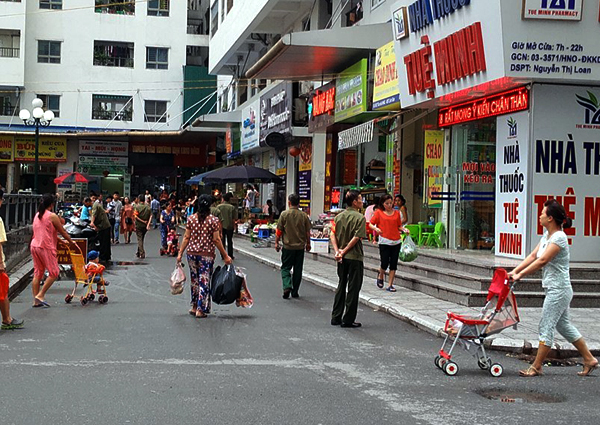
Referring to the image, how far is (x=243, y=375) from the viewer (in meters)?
8.11

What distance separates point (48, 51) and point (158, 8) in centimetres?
738

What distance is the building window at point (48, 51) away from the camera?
50.1m

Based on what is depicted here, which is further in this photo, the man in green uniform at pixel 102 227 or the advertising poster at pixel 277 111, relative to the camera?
the advertising poster at pixel 277 111

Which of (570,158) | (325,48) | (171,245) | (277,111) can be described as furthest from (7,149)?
(570,158)

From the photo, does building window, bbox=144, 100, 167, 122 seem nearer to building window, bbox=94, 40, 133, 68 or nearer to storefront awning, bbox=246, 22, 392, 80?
building window, bbox=94, 40, 133, 68

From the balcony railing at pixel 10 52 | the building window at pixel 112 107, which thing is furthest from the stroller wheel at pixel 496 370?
the balcony railing at pixel 10 52

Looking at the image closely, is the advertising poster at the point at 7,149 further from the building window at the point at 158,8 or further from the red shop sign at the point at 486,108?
the red shop sign at the point at 486,108

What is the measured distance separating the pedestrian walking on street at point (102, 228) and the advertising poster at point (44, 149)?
29.8 m

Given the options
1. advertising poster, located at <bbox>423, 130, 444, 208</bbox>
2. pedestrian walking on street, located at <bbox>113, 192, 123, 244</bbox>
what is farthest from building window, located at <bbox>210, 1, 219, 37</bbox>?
advertising poster, located at <bbox>423, 130, 444, 208</bbox>

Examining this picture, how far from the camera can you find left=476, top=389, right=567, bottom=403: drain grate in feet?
24.3

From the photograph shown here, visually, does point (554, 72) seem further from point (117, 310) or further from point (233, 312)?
point (117, 310)

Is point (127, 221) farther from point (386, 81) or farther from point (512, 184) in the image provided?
point (512, 184)

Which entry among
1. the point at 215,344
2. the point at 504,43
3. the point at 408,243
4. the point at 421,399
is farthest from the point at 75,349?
the point at 504,43

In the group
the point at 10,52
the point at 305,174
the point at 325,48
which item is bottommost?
the point at 305,174
